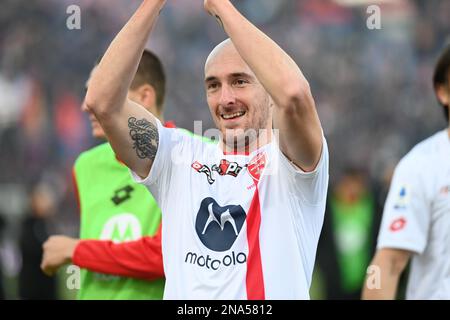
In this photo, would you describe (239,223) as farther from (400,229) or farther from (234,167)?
(400,229)

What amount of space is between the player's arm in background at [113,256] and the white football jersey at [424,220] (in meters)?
1.33

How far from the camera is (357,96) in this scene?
17.2 m

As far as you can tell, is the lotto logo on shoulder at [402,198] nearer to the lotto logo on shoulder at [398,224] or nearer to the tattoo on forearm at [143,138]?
the lotto logo on shoulder at [398,224]

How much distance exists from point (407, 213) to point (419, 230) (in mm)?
125

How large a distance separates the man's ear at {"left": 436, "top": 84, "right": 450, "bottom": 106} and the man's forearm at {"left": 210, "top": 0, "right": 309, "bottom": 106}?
6.98 ft

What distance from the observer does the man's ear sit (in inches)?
227

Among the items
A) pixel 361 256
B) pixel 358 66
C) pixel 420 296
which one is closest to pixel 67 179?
pixel 361 256

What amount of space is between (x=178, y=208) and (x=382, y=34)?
1465 cm

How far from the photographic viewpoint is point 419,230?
5430mm

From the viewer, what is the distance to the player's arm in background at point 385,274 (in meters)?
5.38
